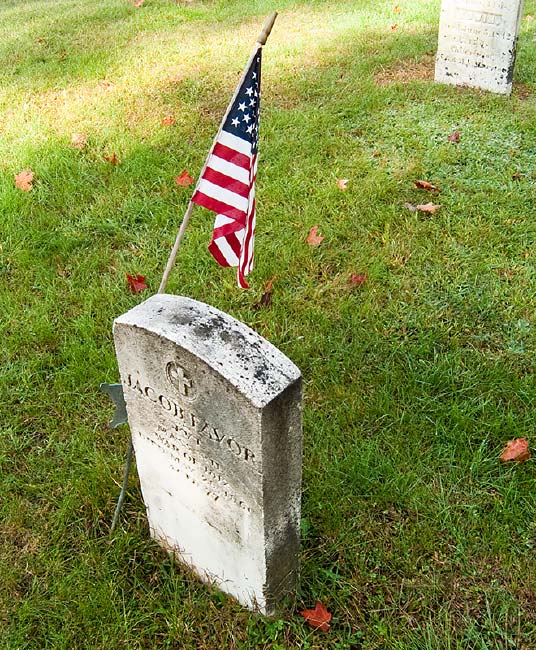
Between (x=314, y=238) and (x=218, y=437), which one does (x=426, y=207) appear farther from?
(x=218, y=437)

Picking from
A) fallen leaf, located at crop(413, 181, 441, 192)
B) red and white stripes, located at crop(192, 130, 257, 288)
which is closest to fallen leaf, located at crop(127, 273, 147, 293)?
Answer: red and white stripes, located at crop(192, 130, 257, 288)

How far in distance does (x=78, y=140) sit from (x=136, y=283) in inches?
72.7

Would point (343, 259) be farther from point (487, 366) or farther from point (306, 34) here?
point (306, 34)

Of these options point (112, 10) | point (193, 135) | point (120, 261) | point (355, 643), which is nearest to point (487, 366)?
point (355, 643)

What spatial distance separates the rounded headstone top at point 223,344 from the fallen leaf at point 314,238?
1966mm

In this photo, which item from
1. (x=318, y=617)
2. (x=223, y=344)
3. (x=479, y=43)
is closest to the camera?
(x=223, y=344)

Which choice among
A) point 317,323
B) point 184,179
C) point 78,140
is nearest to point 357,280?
point 317,323

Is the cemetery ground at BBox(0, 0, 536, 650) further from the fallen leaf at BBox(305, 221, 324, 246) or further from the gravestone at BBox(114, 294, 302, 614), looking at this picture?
the gravestone at BBox(114, 294, 302, 614)

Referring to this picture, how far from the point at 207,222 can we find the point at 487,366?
1905mm

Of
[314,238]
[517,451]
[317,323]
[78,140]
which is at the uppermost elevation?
[78,140]

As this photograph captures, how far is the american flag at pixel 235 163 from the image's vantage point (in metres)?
1.81

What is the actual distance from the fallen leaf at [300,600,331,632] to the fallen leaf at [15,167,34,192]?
3314 millimetres

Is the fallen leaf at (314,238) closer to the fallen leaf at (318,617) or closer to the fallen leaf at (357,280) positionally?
the fallen leaf at (357,280)

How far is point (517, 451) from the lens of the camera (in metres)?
2.53
